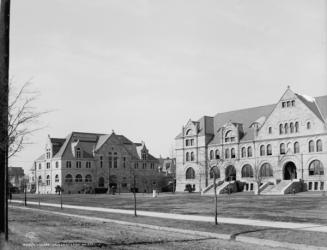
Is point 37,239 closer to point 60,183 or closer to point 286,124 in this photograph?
point 286,124

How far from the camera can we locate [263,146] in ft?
251

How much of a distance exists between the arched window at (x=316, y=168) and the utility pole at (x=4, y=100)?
195 feet

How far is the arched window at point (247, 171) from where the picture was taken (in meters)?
77.7

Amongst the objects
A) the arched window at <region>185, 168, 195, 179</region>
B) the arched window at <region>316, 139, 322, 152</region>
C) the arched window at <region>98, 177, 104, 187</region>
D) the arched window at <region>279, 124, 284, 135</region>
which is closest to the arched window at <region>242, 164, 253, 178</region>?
the arched window at <region>279, 124, 284, 135</region>

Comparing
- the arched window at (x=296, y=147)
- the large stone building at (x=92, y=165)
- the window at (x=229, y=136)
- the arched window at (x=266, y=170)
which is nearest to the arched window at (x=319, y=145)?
the arched window at (x=296, y=147)

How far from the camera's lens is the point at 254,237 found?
16.3 meters

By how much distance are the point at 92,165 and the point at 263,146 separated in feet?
140

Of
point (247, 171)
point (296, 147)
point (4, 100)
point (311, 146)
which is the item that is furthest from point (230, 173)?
point (4, 100)

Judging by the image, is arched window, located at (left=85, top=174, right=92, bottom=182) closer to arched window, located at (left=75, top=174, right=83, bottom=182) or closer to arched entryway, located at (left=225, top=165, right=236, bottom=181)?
arched window, located at (left=75, top=174, right=83, bottom=182)

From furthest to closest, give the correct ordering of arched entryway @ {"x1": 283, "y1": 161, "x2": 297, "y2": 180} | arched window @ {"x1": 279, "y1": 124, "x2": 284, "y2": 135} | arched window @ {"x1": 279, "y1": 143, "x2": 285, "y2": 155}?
arched window @ {"x1": 279, "y1": 124, "x2": 284, "y2": 135} < arched window @ {"x1": 279, "y1": 143, "x2": 285, "y2": 155} < arched entryway @ {"x1": 283, "y1": 161, "x2": 297, "y2": 180}

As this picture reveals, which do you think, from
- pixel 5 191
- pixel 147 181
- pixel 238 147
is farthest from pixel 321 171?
pixel 5 191

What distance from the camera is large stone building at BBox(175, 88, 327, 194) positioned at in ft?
222

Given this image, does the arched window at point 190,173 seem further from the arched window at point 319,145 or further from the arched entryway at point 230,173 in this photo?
the arched window at point 319,145

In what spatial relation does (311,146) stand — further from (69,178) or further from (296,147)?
(69,178)
